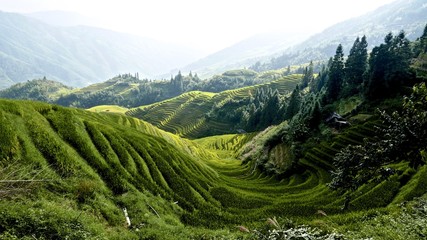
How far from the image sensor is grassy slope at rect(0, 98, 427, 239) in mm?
14938

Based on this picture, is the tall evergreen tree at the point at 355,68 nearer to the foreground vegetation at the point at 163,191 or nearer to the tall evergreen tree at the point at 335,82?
the tall evergreen tree at the point at 335,82

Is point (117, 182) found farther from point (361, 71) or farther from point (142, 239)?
point (361, 71)

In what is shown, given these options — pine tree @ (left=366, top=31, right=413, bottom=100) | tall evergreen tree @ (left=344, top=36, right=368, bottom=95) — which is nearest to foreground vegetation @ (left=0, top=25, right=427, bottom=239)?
pine tree @ (left=366, top=31, right=413, bottom=100)

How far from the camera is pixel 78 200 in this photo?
57.0 ft

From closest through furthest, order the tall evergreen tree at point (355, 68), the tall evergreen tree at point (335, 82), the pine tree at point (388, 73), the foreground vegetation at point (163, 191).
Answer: the foreground vegetation at point (163, 191) → the pine tree at point (388, 73) → the tall evergreen tree at point (355, 68) → the tall evergreen tree at point (335, 82)

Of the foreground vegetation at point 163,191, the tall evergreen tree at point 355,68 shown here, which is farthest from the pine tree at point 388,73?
the foreground vegetation at point 163,191

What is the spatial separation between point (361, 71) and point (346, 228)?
83214 mm

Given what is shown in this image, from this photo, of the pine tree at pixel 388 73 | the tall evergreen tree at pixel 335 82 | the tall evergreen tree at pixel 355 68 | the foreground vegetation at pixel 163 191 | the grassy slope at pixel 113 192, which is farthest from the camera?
the tall evergreen tree at pixel 335 82

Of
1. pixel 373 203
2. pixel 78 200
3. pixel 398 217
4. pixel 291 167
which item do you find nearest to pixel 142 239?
pixel 78 200

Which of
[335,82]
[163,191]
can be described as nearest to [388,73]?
[335,82]

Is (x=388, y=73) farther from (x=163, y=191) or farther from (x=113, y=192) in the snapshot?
(x=113, y=192)

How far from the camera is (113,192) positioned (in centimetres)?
2012

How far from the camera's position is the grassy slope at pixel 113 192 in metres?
14.9

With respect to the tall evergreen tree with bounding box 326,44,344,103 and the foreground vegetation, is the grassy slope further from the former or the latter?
the tall evergreen tree with bounding box 326,44,344,103
